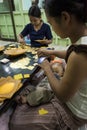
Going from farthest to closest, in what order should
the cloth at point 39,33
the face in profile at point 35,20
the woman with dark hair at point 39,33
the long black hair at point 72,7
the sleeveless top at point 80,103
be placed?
the cloth at point 39,33
the woman with dark hair at point 39,33
the face in profile at point 35,20
the sleeveless top at point 80,103
the long black hair at point 72,7

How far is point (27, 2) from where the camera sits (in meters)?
4.02

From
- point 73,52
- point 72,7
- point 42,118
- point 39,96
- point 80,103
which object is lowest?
point 42,118

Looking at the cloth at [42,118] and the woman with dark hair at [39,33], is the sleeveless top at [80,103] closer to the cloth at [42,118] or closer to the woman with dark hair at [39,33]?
the cloth at [42,118]

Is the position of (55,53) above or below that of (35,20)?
below

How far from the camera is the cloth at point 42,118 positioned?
127 cm

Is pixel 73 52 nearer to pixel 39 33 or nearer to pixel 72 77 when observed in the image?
pixel 72 77

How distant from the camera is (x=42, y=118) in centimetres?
132

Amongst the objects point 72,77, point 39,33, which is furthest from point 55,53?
point 39,33

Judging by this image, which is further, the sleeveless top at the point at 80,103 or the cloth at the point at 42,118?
the cloth at the point at 42,118

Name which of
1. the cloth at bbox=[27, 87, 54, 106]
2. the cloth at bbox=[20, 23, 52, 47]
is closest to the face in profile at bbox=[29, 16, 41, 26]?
the cloth at bbox=[20, 23, 52, 47]

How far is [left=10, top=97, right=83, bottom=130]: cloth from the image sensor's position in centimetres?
127

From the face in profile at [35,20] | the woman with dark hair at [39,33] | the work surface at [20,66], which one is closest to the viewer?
the work surface at [20,66]

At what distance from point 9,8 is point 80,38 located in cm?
390

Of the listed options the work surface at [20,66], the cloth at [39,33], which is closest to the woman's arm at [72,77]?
the work surface at [20,66]
